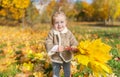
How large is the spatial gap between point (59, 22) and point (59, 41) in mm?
301

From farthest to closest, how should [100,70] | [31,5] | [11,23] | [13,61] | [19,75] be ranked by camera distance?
[11,23]
[31,5]
[13,61]
[19,75]
[100,70]

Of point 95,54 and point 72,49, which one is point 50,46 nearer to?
point 72,49

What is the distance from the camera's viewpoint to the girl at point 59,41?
5385mm

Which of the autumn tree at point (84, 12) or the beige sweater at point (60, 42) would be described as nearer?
the beige sweater at point (60, 42)

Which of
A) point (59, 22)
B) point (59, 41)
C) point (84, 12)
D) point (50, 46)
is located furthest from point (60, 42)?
point (84, 12)

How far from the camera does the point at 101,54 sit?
192 inches

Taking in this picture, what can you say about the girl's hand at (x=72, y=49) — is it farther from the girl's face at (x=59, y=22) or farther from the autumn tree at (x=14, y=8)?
the autumn tree at (x=14, y=8)

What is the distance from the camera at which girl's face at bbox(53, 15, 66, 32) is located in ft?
17.7

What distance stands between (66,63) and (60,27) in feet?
2.00

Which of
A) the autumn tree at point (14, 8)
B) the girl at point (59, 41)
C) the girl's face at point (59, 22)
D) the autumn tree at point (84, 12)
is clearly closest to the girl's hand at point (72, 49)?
the girl at point (59, 41)

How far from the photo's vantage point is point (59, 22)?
5.39 m

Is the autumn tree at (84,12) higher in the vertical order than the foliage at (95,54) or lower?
lower

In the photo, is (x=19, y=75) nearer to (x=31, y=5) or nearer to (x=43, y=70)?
(x=43, y=70)

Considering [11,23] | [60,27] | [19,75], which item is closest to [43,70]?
[19,75]
